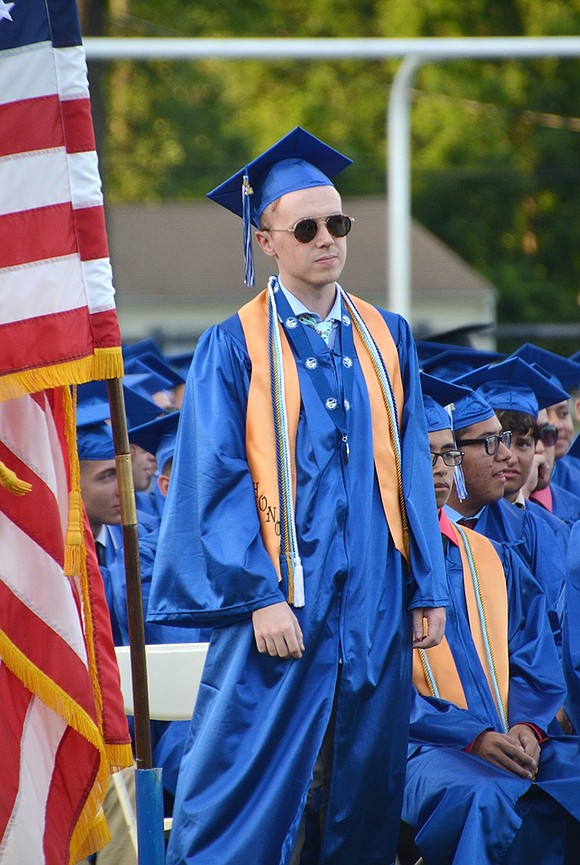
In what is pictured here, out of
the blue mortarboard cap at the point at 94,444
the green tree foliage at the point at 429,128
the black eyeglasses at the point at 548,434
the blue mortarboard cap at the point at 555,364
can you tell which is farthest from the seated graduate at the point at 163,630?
the green tree foliage at the point at 429,128

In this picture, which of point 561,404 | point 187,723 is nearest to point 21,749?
point 187,723

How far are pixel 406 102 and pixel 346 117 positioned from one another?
973 inches

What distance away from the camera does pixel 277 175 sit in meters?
4.01

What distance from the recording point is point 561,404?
7270 mm

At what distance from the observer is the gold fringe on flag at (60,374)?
3.49m

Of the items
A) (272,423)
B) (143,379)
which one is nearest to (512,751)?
(272,423)

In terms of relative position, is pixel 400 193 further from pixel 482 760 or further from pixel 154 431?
pixel 482 760

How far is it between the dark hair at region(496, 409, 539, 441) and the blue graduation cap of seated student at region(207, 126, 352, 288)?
214 cm

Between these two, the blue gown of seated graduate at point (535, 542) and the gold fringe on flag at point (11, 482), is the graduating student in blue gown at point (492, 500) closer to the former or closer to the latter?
the blue gown of seated graduate at point (535, 542)

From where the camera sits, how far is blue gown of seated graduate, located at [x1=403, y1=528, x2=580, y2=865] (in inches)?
161

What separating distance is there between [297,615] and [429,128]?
3260 cm

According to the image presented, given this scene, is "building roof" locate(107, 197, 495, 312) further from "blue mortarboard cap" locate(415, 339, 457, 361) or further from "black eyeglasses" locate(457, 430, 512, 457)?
"black eyeglasses" locate(457, 430, 512, 457)

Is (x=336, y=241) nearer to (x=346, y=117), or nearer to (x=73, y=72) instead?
(x=73, y=72)

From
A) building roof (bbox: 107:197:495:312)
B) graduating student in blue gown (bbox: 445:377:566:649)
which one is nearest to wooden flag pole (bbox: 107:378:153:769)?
graduating student in blue gown (bbox: 445:377:566:649)
